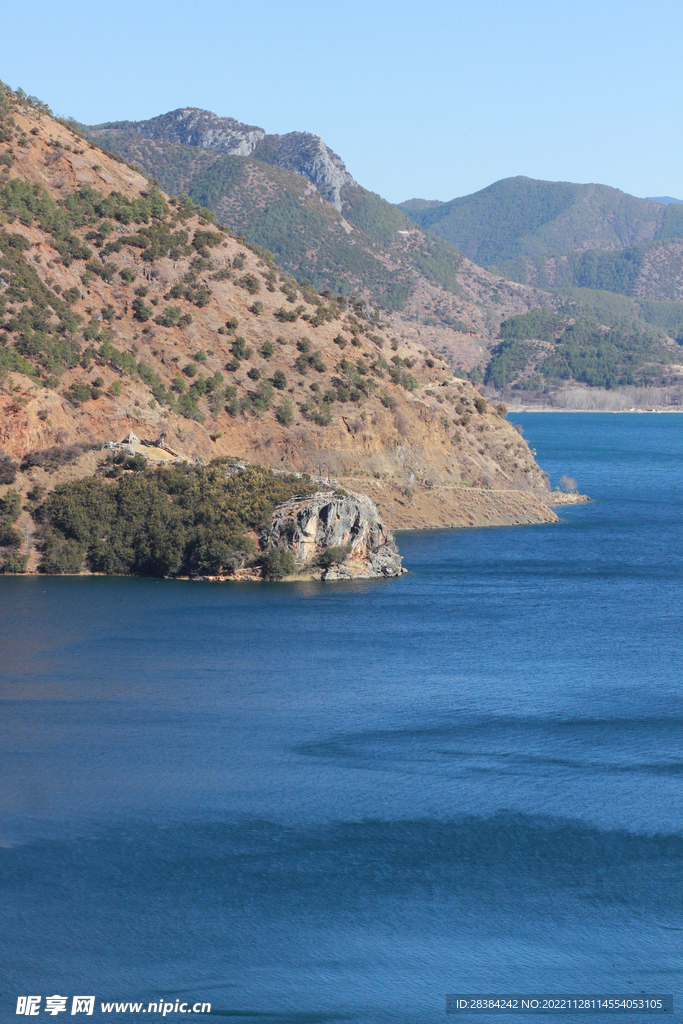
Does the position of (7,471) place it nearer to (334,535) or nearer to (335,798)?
(334,535)

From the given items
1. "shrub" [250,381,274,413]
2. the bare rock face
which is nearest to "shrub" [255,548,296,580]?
the bare rock face

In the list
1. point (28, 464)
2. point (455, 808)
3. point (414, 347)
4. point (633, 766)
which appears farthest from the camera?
point (414, 347)

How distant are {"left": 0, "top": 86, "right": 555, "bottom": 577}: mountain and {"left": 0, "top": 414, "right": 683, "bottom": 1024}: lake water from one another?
23917 millimetres

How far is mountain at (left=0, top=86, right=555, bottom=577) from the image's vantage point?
263 feet

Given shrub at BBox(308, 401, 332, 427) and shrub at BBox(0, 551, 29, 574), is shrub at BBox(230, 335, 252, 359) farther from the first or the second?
shrub at BBox(0, 551, 29, 574)

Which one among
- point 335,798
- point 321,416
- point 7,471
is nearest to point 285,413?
point 321,416

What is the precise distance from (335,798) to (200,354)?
59.9m

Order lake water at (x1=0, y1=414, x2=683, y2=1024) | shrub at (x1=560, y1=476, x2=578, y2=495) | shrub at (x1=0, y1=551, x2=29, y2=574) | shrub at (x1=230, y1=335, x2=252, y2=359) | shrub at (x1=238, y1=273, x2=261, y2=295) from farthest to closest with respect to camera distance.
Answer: shrub at (x1=560, y1=476, x2=578, y2=495), shrub at (x1=238, y1=273, x2=261, y2=295), shrub at (x1=230, y1=335, x2=252, y2=359), shrub at (x1=0, y1=551, x2=29, y2=574), lake water at (x1=0, y1=414, x2=683, y2=1024)

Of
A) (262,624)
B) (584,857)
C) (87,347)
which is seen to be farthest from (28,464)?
(584,857)

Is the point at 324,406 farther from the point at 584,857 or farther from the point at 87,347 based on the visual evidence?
the point at 584,857

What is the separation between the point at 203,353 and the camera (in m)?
88.8

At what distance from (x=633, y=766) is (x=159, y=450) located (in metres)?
45.3

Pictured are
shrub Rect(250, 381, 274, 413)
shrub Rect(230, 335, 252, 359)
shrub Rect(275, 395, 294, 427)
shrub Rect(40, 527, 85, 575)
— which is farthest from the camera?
shrub Rect(230, 335, 252, 359)

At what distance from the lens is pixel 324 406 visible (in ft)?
290
